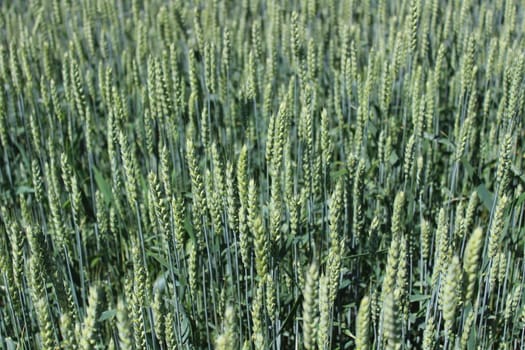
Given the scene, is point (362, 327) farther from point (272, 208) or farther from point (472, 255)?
point (272, 208)

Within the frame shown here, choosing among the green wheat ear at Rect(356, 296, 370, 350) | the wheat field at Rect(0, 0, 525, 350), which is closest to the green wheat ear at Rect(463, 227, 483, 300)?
the wheat field at Rect(0, 0, 525, 350)

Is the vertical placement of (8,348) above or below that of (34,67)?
below

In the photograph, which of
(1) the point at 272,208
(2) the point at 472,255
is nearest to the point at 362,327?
(2) the point at 472,255

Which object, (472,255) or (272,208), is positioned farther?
(272,208)

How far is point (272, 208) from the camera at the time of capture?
5.16ft

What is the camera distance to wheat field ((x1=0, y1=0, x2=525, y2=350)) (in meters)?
1.48

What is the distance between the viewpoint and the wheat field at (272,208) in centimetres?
148

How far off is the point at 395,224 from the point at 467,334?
0.43m

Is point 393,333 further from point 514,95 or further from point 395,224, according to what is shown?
point 514,95

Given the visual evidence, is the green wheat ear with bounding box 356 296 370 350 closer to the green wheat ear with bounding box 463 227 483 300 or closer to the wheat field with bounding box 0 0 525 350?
the wheat field with bounding box 0 0 525 350

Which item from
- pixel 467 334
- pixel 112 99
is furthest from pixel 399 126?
pixel 467 334

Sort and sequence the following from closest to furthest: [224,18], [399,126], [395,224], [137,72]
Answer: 1. [395,224]
2. [399,126]
3. [137,72]
4. [224,18]

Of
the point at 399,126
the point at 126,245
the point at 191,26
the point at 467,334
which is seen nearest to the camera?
the point at 467,334

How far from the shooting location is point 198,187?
1624 millimetres
